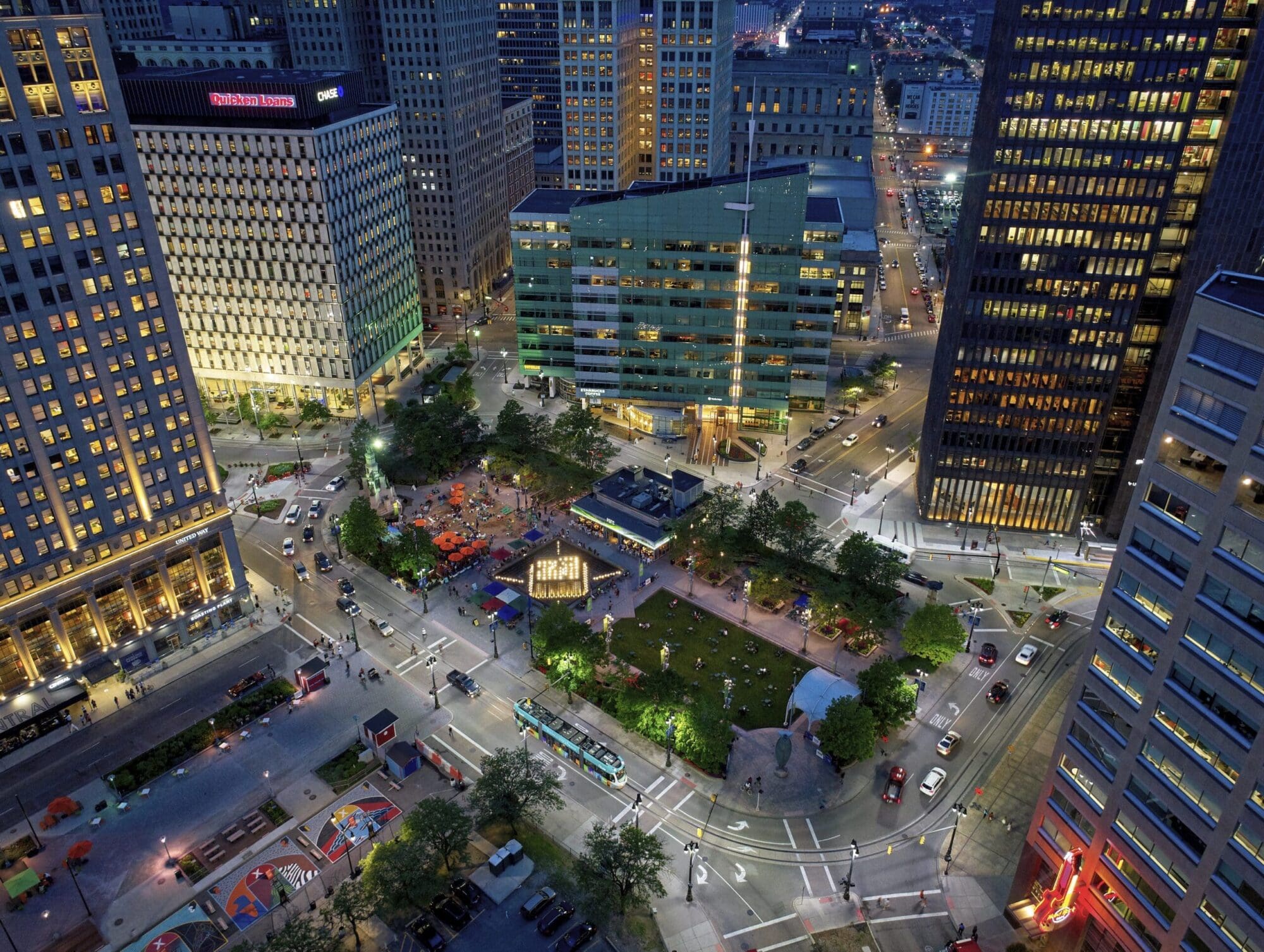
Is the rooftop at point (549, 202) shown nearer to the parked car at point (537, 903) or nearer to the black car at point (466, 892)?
the black car at point (466, 892)

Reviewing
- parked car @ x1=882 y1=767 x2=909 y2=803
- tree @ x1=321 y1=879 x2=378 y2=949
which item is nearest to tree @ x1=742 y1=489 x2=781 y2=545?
parked car @ x1=882 y1=767 x2=909 y2=803

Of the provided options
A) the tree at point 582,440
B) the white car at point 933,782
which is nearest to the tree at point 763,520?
the tree at point 582,440

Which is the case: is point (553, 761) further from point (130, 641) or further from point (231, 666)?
point (130, 641)

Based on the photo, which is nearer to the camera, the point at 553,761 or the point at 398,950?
the point at 398,950

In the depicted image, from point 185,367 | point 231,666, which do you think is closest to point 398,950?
point 231,666

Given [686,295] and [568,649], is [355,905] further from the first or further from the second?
[686,295]

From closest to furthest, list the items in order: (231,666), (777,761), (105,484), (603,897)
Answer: (603,897)
(777,761)
(105,484)
(231,666)

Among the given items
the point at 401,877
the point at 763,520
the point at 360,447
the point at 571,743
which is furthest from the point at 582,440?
the point at 401,877
